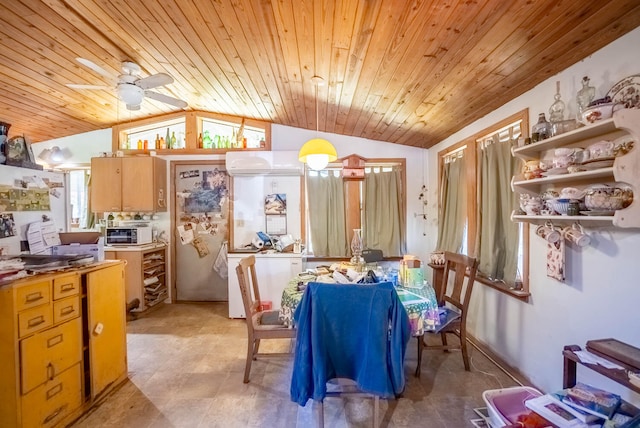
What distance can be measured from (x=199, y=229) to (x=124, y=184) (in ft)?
3.80

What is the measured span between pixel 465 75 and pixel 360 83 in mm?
839

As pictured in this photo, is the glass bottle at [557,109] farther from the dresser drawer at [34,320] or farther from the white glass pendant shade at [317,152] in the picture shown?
the dresser drawer at [34,320]

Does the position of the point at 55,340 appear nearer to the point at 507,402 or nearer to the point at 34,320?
the point at 34,320

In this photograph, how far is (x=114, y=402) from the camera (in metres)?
2.28

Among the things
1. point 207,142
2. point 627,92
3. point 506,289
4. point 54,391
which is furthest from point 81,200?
point 627,92

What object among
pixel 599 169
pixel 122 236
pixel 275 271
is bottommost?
pixel 275 271

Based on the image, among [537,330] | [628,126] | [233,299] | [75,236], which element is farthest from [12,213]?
[537,330]

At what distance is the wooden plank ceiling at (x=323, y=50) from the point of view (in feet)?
5.60

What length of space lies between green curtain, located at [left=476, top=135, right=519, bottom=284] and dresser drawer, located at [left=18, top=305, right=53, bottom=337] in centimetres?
328

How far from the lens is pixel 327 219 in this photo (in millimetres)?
4512

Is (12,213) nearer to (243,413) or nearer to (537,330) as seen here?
(243,413)

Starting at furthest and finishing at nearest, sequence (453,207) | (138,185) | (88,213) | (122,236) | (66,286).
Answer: (88,213) → (138,185) → (122,236) → (453,207) → (66,286)

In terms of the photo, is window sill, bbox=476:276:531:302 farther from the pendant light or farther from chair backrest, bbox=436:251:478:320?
the pendant light

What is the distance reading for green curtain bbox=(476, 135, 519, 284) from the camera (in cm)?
263
